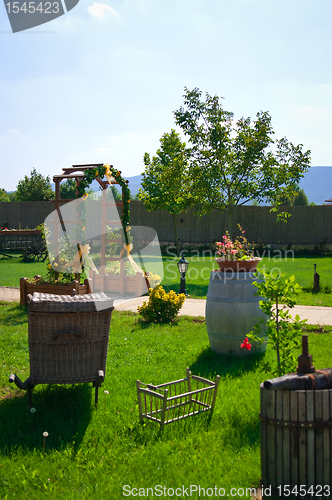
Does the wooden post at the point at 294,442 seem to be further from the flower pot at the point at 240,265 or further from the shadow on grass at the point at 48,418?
the flower pot at the point at 240,265

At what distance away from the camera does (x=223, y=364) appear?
185 inches

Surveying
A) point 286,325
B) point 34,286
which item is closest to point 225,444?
point 286,325

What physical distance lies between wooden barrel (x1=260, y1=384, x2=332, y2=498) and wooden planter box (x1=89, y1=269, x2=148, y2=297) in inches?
294

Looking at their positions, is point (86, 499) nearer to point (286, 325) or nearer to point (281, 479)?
point (281, 479)

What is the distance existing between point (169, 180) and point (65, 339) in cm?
1201

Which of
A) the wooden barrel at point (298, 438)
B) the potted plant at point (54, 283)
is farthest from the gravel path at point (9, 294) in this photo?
the wooden barrel at point (298, 438)

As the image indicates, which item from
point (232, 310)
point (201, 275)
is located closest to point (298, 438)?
point (232, 310)

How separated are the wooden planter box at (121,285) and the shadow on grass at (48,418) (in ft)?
18.2

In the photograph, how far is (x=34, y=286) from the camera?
26.6 ft

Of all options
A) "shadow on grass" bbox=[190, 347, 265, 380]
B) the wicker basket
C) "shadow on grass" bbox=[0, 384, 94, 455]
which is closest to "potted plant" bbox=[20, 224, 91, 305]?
"shadow on grass" bbox=[190, 347, 265, 380]

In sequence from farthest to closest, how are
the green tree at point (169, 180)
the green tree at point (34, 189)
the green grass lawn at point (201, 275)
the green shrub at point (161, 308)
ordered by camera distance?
the green tree at point (34, 189) < the green tree at point (169, 180) < the green grass lawn at point (201, 275) < the green shrub at point (161, 308)

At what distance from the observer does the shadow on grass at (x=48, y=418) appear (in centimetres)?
310

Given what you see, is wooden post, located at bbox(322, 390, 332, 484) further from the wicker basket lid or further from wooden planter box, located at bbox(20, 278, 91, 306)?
wooden planter box, located at bbox(20, 278, 91, 306)

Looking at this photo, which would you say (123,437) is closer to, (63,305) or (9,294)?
(63,305)
